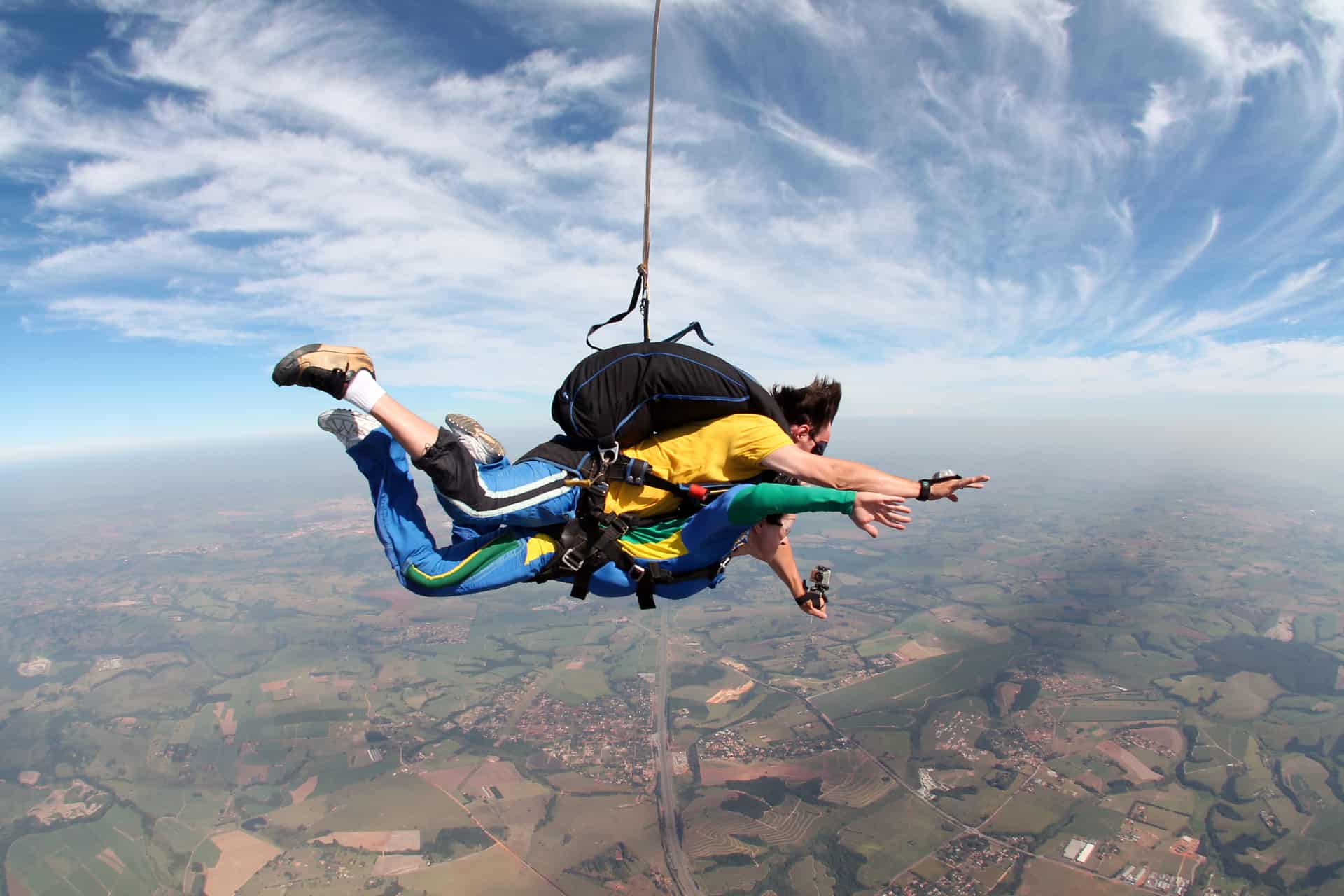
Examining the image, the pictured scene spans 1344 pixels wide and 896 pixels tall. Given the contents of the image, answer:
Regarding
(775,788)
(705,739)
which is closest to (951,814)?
(775,788)

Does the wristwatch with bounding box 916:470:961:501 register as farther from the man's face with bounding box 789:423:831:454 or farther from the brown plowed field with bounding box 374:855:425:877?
the brown plowed field with bounding box 374:855:425:877

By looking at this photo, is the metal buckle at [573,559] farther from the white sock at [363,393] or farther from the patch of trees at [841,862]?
the patch of trees at [841,862]

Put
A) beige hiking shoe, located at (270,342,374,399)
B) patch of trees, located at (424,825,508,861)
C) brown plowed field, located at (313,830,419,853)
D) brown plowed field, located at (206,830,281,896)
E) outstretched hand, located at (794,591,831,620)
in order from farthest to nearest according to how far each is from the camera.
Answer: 1. brown plowed field, located at (313,830,419,853)
2. patch of trees, located at (424,825,508,861)
3. brown plowed field, located at (206,830,281,896)
4. outstretched hand, located at (794,591,831,620)
5. beige hiking shoe, located at (270,342,374,399)

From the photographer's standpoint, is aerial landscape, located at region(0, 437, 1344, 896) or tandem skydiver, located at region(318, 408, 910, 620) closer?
tandem skydiver, located at region(318, 408, 910, 620)

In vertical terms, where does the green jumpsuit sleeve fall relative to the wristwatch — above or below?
below

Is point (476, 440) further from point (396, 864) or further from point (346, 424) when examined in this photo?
point (396, 864)

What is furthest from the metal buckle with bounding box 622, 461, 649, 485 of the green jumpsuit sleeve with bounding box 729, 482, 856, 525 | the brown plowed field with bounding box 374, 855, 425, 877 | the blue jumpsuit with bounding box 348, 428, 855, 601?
the brown plowed field with bounding box 374, 855, 425, 877

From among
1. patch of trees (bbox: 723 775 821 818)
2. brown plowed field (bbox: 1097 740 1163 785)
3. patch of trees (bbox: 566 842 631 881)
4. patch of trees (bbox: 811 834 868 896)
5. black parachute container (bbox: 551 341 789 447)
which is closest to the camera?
black parachute container (bbox: 551 341 789 447)

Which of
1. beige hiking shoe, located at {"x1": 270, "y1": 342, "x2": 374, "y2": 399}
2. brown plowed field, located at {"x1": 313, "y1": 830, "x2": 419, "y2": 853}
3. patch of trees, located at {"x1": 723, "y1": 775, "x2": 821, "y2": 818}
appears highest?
beige hiking shoe, located at {"x1": 270, "y1": 342, "x2": 374, "y2": 399}
